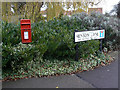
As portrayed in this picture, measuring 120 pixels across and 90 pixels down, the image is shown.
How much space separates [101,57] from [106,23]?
187 cm

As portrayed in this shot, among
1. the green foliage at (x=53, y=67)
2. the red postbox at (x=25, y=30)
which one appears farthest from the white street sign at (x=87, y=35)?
the red postbox at (x=25, y=30)

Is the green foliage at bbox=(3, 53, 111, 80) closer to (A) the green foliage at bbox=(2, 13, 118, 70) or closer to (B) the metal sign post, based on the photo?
(A) the green foliage at bbox=(2, 13, 118, 70)

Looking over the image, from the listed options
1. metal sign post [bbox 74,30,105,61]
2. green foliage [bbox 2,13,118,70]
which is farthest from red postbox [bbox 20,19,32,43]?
metal sign post [bbox 74,30,105,61]

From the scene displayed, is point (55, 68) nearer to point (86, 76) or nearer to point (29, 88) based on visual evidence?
Answer: point (86, 76)

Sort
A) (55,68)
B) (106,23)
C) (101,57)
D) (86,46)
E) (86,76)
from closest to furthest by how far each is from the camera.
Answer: (86,76), (55,68), (86,46), (101,57), (106,23)

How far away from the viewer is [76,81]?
12.8ft

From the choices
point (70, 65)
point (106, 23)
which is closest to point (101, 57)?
point (70, 65)

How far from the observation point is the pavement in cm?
365

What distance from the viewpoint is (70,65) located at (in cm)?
485

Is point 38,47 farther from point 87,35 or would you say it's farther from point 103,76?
point 103,76

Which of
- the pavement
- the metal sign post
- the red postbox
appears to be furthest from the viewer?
the metal sign post

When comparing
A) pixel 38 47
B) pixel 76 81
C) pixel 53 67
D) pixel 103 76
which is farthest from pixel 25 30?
pixel 103 76

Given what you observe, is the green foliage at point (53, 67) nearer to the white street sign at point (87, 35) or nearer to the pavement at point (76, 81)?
the pavement at point (76, 81)

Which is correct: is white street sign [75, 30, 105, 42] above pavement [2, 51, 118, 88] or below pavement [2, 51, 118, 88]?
above
